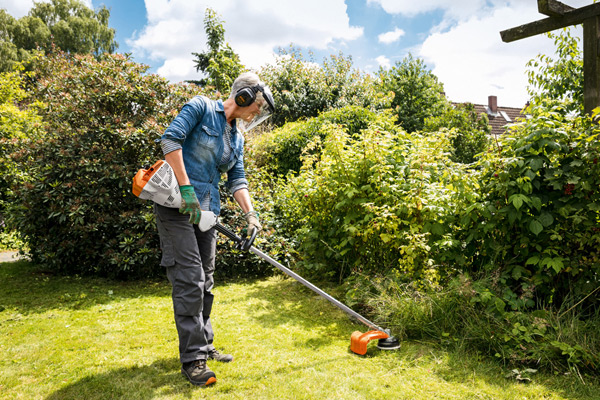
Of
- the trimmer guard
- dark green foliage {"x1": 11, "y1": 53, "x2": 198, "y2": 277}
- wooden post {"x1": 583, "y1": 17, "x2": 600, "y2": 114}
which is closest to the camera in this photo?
the trimmer guard

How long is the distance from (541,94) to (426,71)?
24.6ft

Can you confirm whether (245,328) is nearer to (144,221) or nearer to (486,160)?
(144,221)

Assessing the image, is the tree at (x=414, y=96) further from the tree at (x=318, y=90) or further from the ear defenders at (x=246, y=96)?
the ear defenders at (x=246, y=96)

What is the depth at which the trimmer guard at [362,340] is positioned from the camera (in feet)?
10.1

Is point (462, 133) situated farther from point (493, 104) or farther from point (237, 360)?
point (493, 104)

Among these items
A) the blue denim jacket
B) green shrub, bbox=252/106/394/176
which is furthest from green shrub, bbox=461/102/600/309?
green shrub, bbox=252/106/394/176

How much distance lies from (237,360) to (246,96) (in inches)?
70.2

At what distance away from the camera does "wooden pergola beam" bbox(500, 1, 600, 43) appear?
391 cm

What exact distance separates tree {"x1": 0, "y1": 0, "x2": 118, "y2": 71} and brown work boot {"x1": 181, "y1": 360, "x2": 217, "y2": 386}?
29.6 m

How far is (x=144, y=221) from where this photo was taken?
5047 millimetres

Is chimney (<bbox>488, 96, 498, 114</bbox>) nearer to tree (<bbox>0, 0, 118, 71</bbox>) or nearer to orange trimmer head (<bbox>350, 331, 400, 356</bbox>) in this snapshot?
tree (<bbox>0, 0, 118, 71</bbox>)

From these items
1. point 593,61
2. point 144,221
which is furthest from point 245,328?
point 593,61

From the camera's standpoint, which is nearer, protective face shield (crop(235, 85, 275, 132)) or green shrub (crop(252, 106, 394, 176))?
protective face shield (crop(235, 85, 275, 132))

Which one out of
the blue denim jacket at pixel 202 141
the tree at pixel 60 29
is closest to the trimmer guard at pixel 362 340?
the blue denim jacket at pixel 202 141
